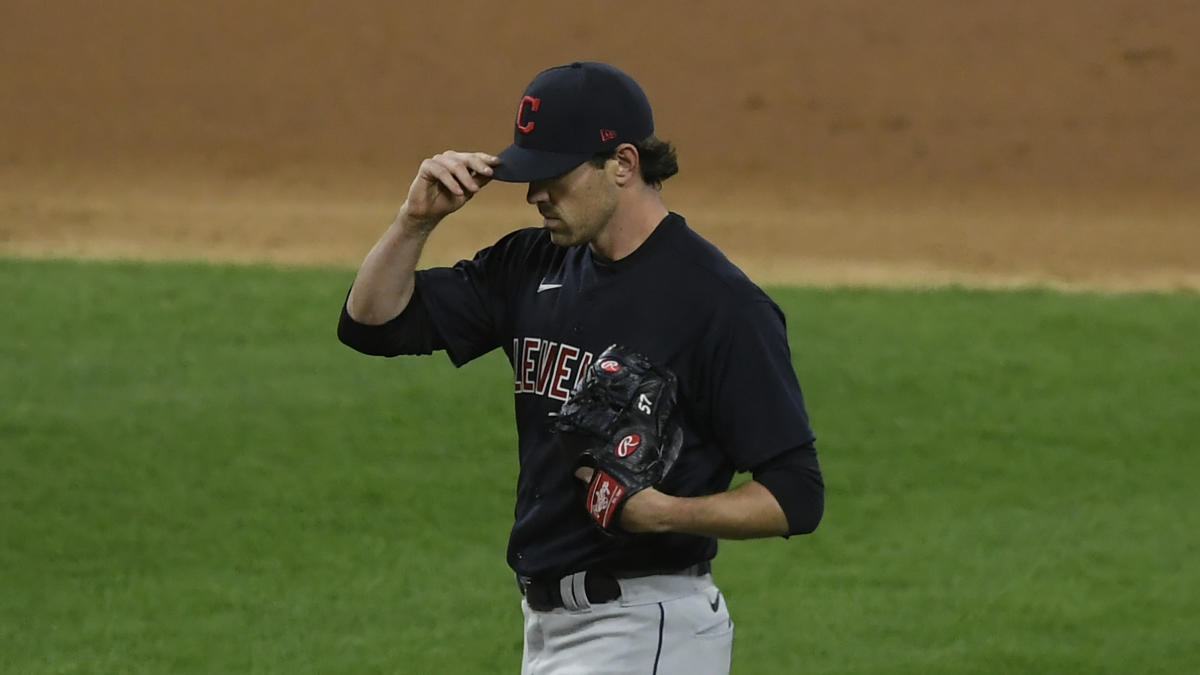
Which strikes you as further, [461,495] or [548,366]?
[461,495]

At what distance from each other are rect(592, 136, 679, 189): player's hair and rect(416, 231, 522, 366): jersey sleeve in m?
0.39

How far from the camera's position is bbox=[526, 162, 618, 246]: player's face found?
10.4 feet

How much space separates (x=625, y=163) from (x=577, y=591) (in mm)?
842

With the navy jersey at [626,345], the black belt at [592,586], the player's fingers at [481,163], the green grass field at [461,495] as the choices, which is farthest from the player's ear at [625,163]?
the green grass field at [461,495]

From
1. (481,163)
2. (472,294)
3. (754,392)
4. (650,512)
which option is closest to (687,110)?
(472,294)

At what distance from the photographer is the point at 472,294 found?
3535mm

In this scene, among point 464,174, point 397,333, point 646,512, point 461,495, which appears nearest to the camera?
point 646,512

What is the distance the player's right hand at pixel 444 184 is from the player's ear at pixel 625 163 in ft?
0.75

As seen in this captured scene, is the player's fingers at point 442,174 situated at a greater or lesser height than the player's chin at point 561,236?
greater

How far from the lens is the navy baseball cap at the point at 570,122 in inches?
124

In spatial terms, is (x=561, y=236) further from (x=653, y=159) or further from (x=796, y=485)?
(x=796, y=485)

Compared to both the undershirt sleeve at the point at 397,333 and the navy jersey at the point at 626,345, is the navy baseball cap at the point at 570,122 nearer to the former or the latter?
the navy jersey at the point at 626,345

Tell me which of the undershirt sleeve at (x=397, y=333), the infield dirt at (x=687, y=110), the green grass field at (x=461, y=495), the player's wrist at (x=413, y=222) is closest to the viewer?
the player's wrist at (x=413, y=222)

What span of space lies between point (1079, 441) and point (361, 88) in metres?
10.0
